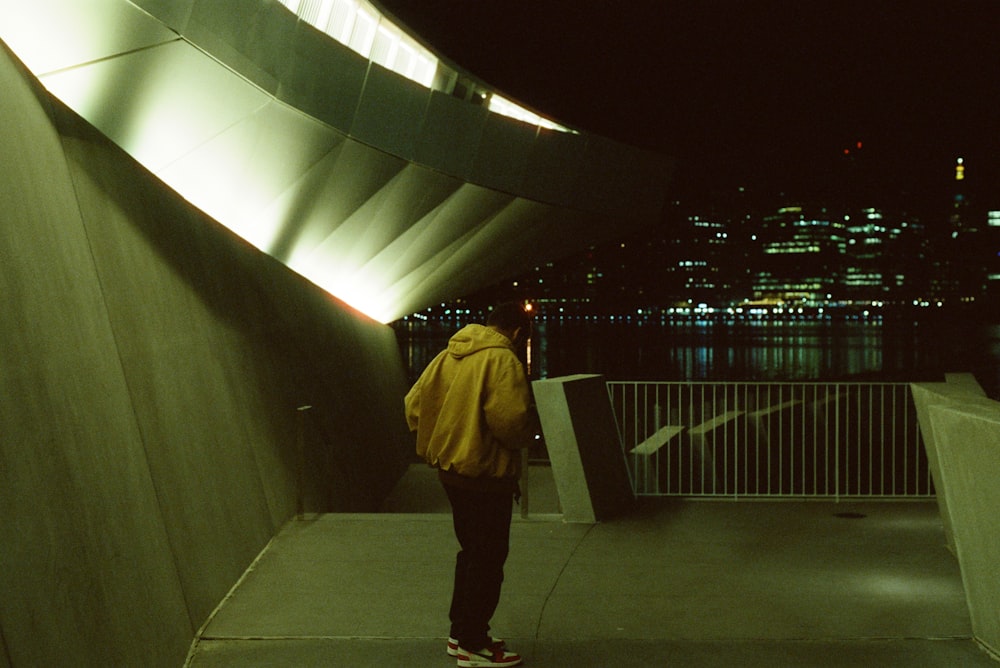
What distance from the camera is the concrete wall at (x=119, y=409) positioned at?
441cm

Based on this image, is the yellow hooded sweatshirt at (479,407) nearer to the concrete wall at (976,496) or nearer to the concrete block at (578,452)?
the concrete wall at (976,496)

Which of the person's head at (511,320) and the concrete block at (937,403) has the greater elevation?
the person's head at (511,320)

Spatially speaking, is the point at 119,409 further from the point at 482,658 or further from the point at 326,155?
the point at 326,155

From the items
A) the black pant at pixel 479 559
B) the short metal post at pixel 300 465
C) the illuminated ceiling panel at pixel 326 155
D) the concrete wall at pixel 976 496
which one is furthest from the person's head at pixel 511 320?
the short metal post at pixel 300 465

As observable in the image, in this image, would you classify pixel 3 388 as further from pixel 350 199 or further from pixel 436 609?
pixel 350 199

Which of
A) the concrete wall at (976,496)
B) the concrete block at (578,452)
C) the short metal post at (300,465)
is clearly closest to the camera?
the concrete wall at (976,496)

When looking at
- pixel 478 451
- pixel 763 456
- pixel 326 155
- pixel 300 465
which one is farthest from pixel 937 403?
pixel 763 456

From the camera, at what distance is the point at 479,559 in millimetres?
5504

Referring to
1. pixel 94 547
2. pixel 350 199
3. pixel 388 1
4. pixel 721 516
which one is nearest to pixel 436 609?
pixel 94 547

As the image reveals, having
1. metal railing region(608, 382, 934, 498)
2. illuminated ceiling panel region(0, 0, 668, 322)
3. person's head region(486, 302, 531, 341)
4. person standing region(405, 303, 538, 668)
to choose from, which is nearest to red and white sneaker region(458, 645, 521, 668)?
person standing region(405, 303, 538, 668)

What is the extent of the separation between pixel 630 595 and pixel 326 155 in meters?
6.32

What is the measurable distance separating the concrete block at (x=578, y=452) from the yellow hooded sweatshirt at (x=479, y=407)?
→ 350 centimetres

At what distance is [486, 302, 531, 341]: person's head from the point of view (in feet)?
18.7

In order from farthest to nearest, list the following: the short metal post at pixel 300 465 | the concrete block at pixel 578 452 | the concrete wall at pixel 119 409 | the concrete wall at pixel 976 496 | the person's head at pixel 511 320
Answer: the short metal post at pixel 300 465, the concrete block at pixel 578 452, the person's head at pixel 511 320, the concrete wall at pixel 976 496, the concrete wall at pixel 119 409
